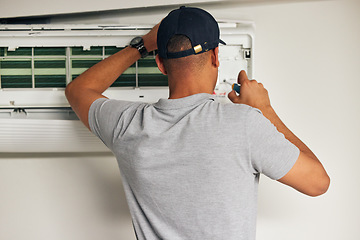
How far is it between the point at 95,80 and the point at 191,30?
366 millimetres

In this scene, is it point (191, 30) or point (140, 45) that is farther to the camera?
point (140, 45)

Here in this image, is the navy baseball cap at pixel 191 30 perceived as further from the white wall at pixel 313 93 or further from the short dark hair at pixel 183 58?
the white wall at pixel 313 93

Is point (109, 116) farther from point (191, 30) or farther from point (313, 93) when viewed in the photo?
point (313, 93)

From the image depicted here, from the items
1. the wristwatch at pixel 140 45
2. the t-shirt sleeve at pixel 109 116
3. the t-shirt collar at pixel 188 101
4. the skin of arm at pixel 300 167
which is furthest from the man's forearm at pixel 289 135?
the wristwatch at pixel 140 45

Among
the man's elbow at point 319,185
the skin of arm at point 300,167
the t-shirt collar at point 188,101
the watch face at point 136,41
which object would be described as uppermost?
the watch face at point 136,41

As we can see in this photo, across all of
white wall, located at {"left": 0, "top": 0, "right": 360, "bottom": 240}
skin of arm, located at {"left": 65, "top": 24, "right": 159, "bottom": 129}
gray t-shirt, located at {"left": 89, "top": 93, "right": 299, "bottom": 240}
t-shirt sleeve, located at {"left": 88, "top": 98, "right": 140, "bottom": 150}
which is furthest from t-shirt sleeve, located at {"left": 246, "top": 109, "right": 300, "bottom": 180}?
white wall, located at {"left": 0, "top": 0, "right": 360, "bottom": 240}

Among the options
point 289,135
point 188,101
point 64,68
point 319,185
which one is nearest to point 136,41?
point 64,68

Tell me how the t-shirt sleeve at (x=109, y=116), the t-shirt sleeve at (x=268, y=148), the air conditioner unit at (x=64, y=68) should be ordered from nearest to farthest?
the t-shirt sleeve at (x=268, y=148) < the t-shirt sleeve at (x=109, y=116) < the air conditioner unit at (x=64, y=68)

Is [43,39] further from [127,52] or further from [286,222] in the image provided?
[286,222]

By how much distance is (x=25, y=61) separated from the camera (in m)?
1.34

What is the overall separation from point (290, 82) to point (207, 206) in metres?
0.75

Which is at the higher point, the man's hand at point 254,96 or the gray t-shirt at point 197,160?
the man's hand at point 254,96

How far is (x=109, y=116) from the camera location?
93 centimetres

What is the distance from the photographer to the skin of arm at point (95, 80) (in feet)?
3.35
